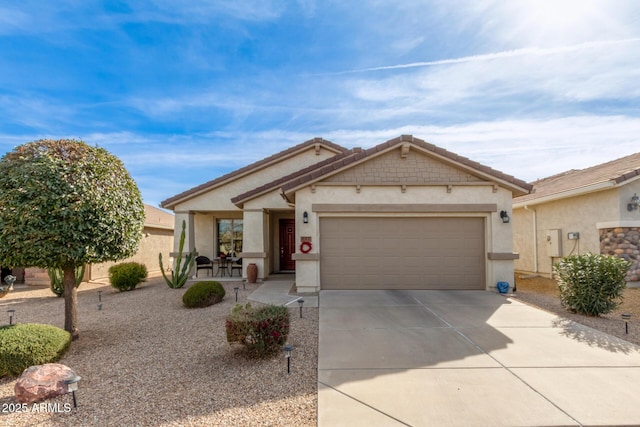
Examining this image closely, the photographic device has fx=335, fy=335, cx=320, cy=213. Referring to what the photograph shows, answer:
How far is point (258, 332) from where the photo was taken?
5016mm

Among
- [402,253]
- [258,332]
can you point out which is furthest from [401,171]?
[258,332]

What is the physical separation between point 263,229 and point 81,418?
9908 millimetres

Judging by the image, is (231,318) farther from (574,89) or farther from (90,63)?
(574,89)

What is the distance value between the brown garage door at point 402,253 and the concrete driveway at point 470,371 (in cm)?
274

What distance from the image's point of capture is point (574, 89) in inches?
416

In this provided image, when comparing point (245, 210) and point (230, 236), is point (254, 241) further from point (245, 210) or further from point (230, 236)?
point (230, 236)

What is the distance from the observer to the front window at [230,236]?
15727 millimetres

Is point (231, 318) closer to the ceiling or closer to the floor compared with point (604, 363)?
closer to the ceiling

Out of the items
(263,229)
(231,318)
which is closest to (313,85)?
(263,229)

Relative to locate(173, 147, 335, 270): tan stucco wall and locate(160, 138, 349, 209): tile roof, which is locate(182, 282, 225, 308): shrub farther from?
locate(160, 138, 349, 209): tile roof

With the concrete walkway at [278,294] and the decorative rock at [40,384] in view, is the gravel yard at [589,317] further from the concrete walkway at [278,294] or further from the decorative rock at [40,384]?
the decorative rock at [40,384]

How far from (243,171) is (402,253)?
7.91 meters

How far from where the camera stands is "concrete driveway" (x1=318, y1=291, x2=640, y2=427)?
3477 mm

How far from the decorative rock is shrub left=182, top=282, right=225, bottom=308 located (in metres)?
4.56
